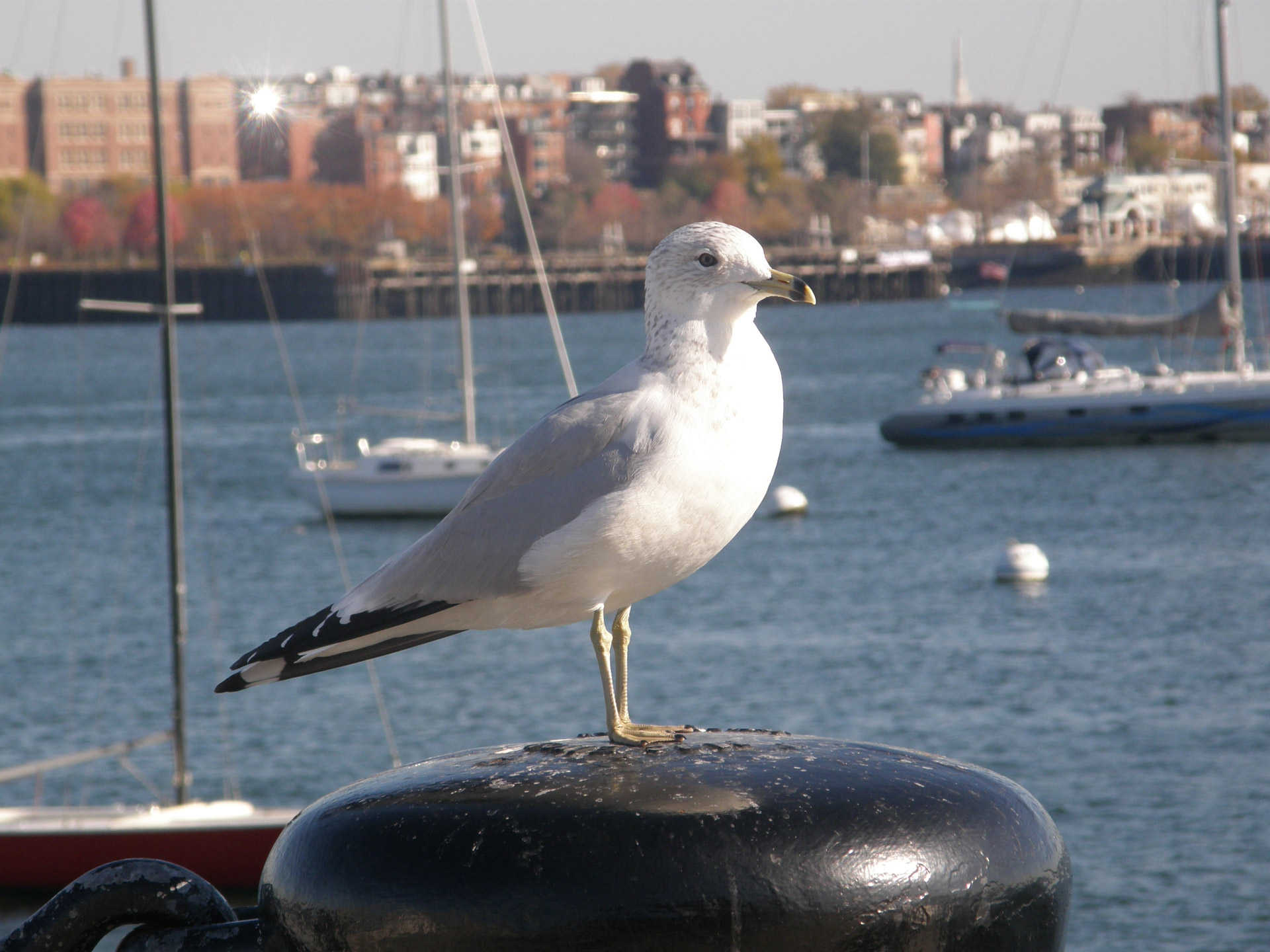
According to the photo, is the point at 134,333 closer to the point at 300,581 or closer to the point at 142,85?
the point at 142,85

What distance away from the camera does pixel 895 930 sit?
1.96 meters

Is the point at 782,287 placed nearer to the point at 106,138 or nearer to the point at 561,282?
the point at 106,138

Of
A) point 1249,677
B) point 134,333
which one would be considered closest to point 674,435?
point 1249,677

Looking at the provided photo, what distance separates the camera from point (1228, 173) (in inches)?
1930

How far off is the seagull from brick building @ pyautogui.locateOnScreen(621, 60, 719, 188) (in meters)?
182

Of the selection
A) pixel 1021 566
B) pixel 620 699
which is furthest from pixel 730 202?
pixel 620 699

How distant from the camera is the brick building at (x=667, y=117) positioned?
607 feet

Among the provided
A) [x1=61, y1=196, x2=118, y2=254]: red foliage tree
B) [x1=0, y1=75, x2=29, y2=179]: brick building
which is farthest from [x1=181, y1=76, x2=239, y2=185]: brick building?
[x1=0, y1=75, x2=29, y2=179]: brick building

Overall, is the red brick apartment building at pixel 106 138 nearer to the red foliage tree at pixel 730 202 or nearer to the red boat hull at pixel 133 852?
the red foliage tree at pixel 730 202

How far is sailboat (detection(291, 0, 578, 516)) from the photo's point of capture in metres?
39.0

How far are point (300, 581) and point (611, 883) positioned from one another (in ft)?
123

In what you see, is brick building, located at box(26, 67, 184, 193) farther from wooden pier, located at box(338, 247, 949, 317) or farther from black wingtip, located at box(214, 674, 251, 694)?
black wingtip, located at box(214, 674, 251, 694)

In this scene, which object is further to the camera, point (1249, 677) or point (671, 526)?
point (1249, 677)

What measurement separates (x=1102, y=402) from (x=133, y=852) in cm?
4133
